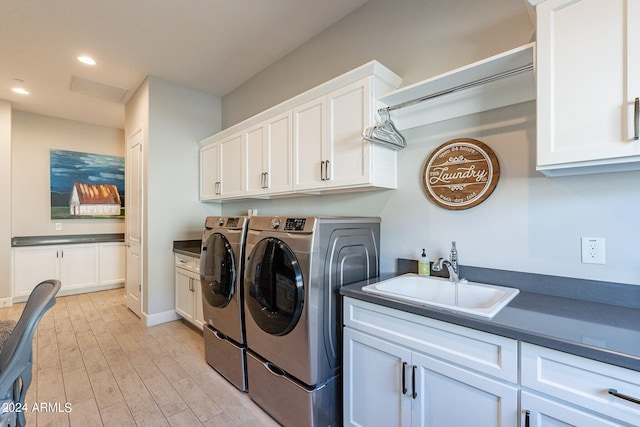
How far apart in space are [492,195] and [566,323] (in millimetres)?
753

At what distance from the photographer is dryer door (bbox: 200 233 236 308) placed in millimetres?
2240

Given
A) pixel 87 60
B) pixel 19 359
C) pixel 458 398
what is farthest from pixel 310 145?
pixel 87 60

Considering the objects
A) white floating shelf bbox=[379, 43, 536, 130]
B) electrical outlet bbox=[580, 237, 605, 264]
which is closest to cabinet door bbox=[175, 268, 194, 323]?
white floating shelf bbox=[379, 43, 536, 130]

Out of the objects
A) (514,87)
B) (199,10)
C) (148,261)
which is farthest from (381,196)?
(148,261)

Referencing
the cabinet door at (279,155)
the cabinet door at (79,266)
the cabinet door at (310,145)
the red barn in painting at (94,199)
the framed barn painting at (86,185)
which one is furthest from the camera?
the red barn in painting at (94,199)

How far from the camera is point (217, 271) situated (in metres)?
2.36

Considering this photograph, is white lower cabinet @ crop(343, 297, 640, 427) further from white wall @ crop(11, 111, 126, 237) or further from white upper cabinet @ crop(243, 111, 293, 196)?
white wall @ crop(11, 111, 126, 237)

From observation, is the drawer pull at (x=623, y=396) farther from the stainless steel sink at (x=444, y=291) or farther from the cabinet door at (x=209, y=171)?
the cabinet door at (x=209, y=171)

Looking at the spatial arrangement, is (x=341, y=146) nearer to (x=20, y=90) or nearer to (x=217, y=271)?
(x=217, y=271)

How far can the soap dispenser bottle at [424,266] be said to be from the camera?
1852 millimetres

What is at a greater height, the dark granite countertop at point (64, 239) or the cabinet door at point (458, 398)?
the dark granite countertop at point (64, 239)

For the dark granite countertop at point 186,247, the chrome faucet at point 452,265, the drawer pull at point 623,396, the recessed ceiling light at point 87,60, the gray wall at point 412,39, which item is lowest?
the drawer pull at point 623,396

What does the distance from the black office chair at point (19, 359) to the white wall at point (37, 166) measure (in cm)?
449

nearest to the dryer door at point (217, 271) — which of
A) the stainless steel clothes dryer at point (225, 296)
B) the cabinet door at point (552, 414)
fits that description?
the stainless steel clothes dryer at point (225, 296)
